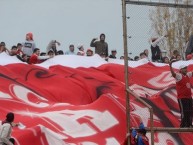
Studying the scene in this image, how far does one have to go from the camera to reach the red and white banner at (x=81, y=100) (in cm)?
1558

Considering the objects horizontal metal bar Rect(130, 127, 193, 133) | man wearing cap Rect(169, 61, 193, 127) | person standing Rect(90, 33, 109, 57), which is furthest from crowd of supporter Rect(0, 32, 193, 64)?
horizontal metal bar Rect(130, 127, 193, 133)

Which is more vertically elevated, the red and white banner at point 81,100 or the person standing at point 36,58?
the person standing at point 36,58

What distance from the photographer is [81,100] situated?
18469 millimetres

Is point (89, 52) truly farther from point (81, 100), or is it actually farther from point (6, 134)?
point (6, 134)

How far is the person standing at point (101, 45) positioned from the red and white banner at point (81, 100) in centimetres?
101

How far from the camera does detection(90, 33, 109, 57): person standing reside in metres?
21.9

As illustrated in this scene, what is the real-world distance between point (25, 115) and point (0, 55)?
4286 mm

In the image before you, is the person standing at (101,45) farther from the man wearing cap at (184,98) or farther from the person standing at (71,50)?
the man wearing cap at (184,98)

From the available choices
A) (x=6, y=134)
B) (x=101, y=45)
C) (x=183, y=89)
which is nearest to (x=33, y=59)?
(x=101, y=45)

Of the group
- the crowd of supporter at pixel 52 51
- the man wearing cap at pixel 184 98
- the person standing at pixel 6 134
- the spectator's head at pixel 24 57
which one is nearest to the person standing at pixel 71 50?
the crowd of supporter at pixel 52 51

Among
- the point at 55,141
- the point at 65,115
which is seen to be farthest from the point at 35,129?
the point at 65,115

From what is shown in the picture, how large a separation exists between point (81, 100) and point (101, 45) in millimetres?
3866

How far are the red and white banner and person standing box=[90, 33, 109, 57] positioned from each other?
101 cm

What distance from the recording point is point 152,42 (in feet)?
53.3
